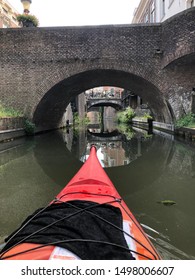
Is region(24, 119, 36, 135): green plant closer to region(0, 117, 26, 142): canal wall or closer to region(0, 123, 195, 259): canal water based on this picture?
region(0, 117, 26, 142): canal wall

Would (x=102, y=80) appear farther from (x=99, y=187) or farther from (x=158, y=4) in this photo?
(x=99, y=187)

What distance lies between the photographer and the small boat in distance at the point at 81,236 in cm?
133

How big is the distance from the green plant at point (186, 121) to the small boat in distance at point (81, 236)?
32.9 ft

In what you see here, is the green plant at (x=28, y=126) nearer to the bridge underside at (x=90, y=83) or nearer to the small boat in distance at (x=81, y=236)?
the bridge underside at (x=90, y=83)

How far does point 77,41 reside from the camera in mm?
12555

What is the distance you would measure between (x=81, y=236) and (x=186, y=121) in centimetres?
1107

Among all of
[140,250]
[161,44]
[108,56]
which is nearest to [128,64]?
[108,56]

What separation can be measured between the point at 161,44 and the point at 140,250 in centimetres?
1221

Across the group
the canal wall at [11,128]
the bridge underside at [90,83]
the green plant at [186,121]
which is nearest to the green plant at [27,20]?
the bridge underside at [90,83]

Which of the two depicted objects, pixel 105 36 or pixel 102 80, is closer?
pixel 105 36

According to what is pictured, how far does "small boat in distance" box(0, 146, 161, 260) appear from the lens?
133 centimetres

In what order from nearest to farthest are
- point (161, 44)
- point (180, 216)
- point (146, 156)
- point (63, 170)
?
point (180, 216), point (63, 170), point (146, 156), point (161, 44)

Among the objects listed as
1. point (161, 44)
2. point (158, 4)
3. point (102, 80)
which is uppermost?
point (158, 4)

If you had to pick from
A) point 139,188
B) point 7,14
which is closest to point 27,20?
point 139,188
